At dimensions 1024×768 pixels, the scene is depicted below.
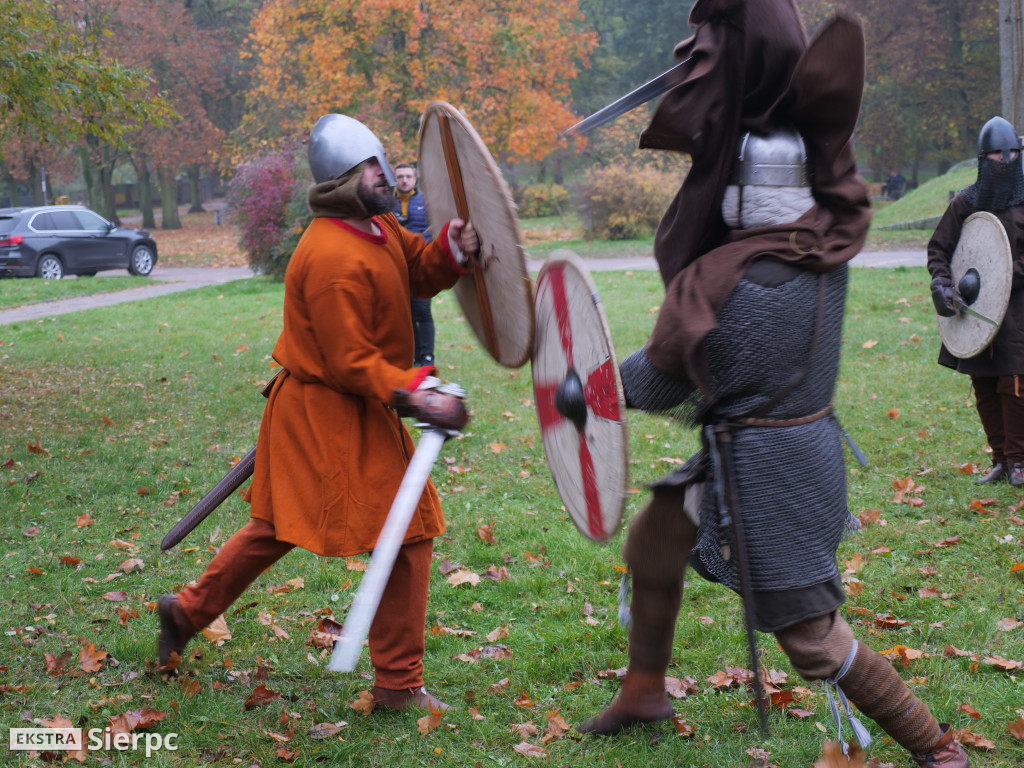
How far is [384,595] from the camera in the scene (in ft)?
10.4

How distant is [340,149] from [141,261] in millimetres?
19019

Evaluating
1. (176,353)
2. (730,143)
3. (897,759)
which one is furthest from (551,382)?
(176,353)

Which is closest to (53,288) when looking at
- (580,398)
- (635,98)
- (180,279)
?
(180,279)

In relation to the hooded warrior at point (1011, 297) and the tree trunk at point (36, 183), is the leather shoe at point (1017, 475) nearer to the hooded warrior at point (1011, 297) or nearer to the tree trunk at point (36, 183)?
the hooded warrior at point (1011, 297)

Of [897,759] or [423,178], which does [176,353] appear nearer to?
[423,178]

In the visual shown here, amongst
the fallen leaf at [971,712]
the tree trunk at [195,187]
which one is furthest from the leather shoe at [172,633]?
the tree trunk at [195,187]

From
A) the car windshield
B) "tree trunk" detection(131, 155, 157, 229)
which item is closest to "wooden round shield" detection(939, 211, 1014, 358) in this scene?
the car windshield

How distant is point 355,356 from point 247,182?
15599 millimetres

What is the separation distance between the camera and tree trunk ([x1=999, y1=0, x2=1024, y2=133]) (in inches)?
392

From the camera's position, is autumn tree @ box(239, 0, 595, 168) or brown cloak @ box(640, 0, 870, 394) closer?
brown cloak @ box(640, 0, 870, 394)

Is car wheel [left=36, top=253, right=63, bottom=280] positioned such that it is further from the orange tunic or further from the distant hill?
the orange tunic

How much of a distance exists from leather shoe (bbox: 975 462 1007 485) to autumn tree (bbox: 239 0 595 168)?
16263 mm

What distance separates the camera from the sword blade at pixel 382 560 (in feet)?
7.38

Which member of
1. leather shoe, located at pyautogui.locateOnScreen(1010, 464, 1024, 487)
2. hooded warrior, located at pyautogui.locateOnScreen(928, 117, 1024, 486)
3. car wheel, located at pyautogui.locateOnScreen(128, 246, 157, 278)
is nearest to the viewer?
hooded warrior, located at pyautogui.locateOnScreen(928, 117, 1024, 486)
